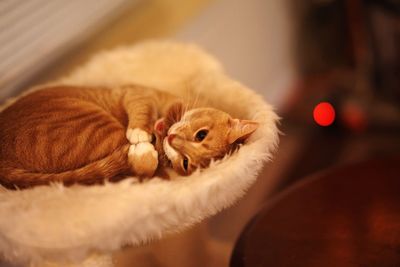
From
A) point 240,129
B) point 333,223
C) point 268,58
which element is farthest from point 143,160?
point 268,58

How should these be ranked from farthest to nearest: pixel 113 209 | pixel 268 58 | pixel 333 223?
pixel 268 58 < pixel 333 223 < pixel 113 209

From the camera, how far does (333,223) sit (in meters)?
0.81

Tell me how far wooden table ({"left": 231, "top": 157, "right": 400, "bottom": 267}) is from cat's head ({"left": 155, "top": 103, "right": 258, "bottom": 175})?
21cm

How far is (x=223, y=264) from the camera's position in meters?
1.08

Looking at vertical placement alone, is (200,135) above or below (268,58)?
above

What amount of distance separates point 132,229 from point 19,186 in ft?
0.67

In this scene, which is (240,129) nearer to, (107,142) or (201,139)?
(201,139)

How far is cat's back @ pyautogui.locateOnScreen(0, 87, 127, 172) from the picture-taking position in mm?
669

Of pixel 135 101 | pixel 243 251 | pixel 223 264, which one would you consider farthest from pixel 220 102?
pixel 223 264

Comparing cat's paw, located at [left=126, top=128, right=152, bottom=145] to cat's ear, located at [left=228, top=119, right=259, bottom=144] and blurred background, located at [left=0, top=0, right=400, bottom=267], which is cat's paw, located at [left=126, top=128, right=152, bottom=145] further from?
blurred background, located at [left=0, top=0, right=400, bottom=267]

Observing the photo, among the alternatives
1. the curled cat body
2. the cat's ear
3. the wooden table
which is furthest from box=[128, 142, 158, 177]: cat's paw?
the wooden table

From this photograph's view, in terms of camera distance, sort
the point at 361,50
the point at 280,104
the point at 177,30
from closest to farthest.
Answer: the point at 177,30 < the point at 361,50 < the point at 280,104

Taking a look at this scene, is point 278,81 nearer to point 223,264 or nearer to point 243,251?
point 223,264

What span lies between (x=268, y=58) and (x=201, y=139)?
1.46 m
